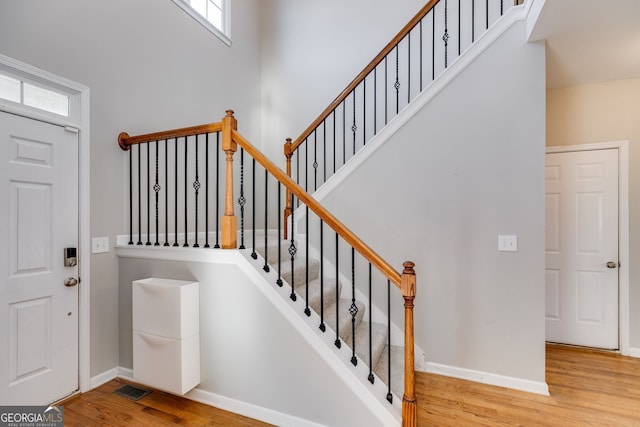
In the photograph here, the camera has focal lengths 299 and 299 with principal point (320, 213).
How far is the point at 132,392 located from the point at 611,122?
5035 millimetres

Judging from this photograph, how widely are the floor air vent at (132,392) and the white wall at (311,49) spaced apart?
10.1 ft

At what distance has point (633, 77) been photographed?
2.94 metres

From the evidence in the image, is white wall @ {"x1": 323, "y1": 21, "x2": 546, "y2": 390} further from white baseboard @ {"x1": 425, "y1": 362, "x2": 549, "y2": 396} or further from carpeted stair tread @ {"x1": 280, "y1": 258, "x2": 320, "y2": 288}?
carpeted stair tread @ {"x1": 280, "y1": 258, "x2": 320, "y2": 288}

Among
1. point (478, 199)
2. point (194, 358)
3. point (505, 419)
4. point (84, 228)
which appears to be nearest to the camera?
point (505, 419)

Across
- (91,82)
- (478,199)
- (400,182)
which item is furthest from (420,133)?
(91,82)

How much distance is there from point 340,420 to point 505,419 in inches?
44.9

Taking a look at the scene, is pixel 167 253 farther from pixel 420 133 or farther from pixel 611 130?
pixel 611 130

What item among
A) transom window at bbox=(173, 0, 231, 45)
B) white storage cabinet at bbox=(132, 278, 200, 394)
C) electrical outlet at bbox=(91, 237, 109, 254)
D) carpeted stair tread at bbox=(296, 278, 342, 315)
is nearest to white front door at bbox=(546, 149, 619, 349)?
carpeted stair tread at bbox=(296, 278, 342, 315)

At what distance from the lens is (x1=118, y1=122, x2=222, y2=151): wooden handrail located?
7.47ft

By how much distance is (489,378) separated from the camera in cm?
245

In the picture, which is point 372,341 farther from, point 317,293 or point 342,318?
point 317,293

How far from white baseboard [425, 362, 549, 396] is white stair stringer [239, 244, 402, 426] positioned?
0.88m

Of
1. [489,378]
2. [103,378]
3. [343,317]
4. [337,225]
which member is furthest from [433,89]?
[103,378]

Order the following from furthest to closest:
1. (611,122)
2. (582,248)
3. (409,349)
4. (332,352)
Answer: (582,248) → (611,122) → (332,352) → (409,349)
